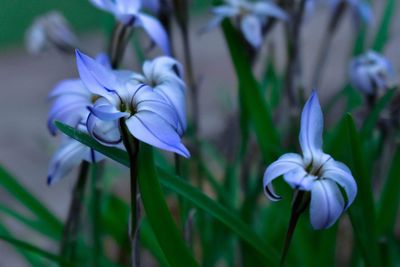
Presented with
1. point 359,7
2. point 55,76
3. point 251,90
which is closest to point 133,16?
point 251,90

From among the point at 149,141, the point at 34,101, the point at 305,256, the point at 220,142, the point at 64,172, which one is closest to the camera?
the point at 149,141

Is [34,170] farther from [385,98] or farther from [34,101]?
[385,98]

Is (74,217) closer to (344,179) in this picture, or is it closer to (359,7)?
(344,179)

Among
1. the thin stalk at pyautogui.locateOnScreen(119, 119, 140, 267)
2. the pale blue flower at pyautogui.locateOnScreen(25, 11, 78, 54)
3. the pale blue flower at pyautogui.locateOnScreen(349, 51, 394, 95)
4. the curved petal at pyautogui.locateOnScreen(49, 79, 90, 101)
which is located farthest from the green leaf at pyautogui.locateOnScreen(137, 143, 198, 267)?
the pale blue flower at pyautogui.locateOnScreen(25, 11, 78, 54)

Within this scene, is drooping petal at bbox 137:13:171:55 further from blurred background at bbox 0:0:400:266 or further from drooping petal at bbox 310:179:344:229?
blurred background at bbox 0:0:400:266

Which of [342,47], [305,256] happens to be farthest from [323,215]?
[342,47]

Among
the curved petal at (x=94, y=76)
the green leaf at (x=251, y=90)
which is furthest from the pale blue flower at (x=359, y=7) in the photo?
the curved petal at (x=94, y=76)

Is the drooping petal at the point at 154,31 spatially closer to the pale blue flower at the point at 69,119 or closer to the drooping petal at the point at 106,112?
the pale blue flower at the point at 69,119
